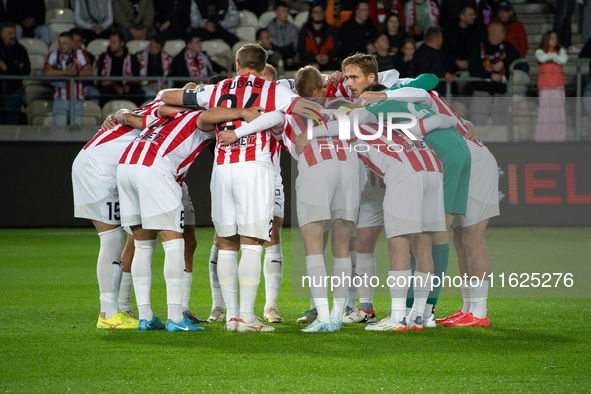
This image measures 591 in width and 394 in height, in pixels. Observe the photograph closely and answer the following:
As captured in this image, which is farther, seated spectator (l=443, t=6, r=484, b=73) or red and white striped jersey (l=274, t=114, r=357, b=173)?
seated spectator (l=443, t=6, r=484, b=73)

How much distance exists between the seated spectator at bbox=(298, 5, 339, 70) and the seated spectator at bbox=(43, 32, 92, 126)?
3770 mm

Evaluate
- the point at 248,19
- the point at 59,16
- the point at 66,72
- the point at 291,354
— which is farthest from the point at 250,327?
the point at 59,16

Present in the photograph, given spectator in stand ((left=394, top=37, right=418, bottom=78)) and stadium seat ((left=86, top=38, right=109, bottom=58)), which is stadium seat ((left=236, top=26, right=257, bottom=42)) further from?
spectator in stand ((left=394, top=37, right=418, bottom=78))

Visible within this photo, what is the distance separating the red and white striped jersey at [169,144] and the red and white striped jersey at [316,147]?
57cm

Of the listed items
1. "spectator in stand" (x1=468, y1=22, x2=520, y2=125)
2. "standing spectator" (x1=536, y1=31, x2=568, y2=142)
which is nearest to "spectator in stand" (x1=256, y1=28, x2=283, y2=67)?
"spectator in stand" (x1=468, y1=22, x2=520, y2=125)

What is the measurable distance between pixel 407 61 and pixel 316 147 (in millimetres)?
8250

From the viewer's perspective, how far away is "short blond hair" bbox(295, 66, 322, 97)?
5211 millimetres

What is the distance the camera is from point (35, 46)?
13.9 metres

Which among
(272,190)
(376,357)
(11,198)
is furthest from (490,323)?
(11,198)

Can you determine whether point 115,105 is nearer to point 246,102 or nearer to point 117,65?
point 117,65

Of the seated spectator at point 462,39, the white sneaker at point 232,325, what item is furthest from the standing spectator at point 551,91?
the white sneaker at point 232,325

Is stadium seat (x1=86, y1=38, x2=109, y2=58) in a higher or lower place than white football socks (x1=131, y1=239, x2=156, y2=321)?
higher

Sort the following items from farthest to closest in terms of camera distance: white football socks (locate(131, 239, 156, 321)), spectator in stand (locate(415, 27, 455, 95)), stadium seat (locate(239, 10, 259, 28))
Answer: stadium seat (locate(239, 10, 259, 28))
spectator in stand (locate(415, 27, 455, 95))
white football socks (locate(131, 239, 156, 321))

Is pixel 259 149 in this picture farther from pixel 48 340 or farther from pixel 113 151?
pixel 48 340
